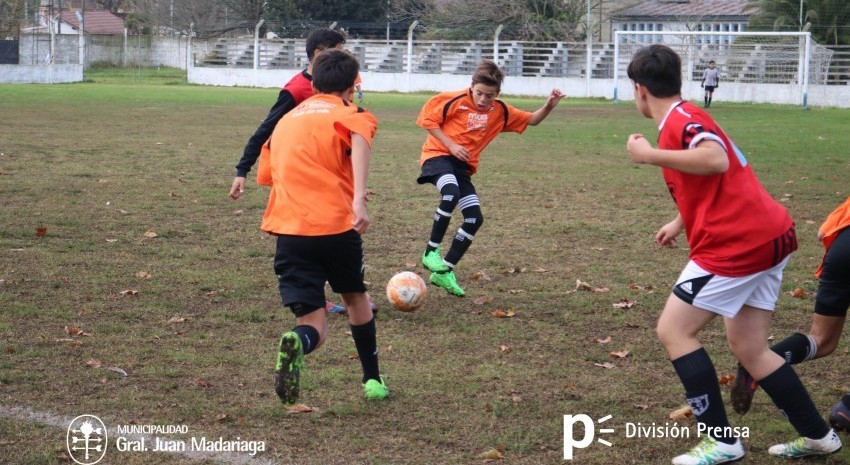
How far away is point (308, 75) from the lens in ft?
22.0

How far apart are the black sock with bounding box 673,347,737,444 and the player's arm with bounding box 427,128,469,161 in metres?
3.71

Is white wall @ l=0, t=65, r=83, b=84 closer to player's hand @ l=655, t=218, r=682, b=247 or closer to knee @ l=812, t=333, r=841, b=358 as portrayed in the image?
player's hand @ l=655, t=218, r=682, b=247

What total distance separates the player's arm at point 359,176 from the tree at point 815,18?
39.4 m

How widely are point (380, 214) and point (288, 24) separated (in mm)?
45953

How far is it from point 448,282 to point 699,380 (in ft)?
11.8

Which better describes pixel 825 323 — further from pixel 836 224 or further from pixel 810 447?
pixel 810 447

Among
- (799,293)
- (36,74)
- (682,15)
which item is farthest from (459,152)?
(682,15)

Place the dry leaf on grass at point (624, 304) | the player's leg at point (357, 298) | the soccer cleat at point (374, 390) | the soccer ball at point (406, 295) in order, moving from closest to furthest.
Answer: the player's leg at point (357, 298)
the soccer cleat at point (374, 390)
the soccer ball at point (406, 295)
the dry leaf on grass at point (624, 304)

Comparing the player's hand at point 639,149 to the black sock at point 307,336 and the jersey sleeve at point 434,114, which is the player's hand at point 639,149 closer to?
the black sock at point 307,336

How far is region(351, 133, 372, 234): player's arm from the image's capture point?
4.69 meters

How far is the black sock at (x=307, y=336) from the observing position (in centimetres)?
469

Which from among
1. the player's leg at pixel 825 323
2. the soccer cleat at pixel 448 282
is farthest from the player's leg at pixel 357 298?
the soccer cleat at pixel 448 282

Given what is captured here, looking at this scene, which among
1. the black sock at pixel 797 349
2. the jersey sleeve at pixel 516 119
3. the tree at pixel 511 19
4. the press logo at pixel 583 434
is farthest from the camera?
the tree at pixel 511 19

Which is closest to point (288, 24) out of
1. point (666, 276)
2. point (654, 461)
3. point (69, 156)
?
point (69, 156)
